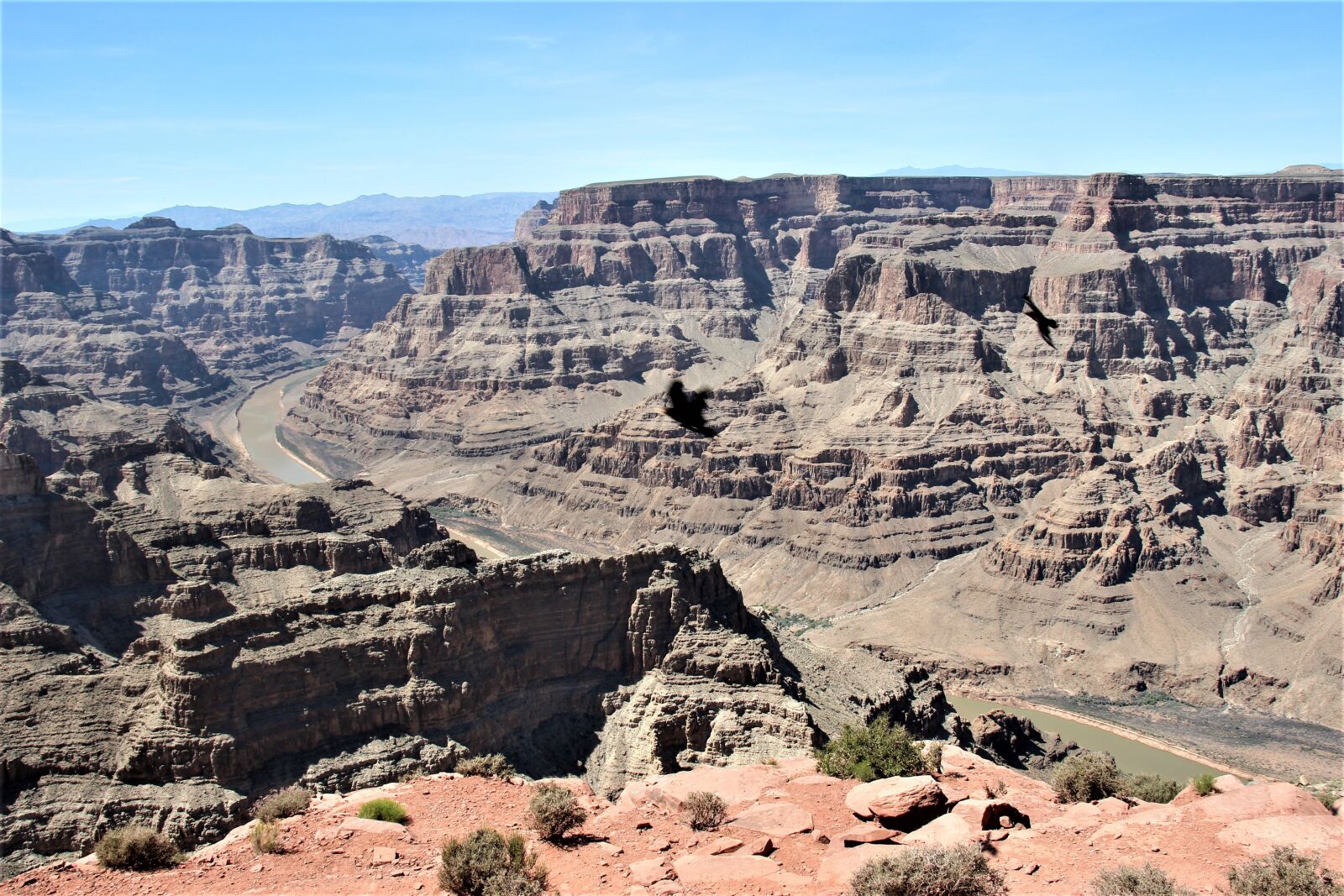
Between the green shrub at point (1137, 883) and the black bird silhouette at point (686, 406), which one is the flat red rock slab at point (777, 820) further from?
the black bird silhouette at point (686, 406)

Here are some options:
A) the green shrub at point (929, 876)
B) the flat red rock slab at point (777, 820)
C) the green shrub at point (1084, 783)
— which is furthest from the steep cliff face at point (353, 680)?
the green shrub at point (929, 876)

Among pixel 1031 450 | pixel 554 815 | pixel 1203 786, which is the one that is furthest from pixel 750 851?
pixel 1031 450

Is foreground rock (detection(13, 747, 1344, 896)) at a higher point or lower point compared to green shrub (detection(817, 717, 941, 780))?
higher

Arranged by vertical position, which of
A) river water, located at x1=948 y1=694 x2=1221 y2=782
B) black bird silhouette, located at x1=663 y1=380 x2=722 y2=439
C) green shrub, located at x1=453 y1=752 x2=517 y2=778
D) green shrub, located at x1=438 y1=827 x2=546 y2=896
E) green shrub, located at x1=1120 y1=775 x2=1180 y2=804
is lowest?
river water, located at x1=948 y1=694 x2=1221 y2=782

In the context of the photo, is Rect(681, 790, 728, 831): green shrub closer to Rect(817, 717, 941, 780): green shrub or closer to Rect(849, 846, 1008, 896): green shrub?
Rect(849, 846, 1008, 896): green shrub

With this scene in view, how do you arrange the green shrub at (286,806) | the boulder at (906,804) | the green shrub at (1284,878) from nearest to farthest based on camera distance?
the green shrub at (1284,878) → the boulder at (906,804) → the green shrub at (286,806)

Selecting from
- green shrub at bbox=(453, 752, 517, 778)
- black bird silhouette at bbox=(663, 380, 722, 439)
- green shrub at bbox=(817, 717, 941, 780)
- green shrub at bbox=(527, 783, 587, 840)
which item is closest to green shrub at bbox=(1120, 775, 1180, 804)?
green shrub at bbox=(817, 717, 941, 780)

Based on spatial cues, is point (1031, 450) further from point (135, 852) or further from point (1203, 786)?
point (135, 852)
